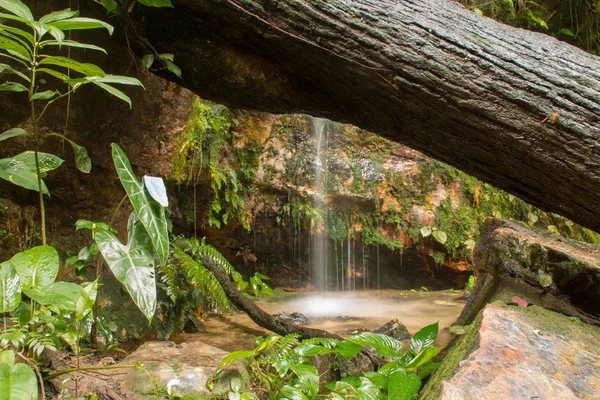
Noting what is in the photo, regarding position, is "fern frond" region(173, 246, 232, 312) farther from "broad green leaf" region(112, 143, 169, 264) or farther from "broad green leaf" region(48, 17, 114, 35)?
"broad green leaf" region(48, 17, 114, 35)

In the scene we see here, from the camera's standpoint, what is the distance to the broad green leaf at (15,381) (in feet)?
3.98

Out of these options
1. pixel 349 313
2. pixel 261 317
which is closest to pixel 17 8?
pixel 261 317

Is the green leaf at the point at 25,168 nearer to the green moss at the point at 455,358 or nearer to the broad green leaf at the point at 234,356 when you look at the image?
the broad green leaf at the point at 234,356

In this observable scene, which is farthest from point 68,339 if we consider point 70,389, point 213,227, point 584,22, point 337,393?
point 584,22

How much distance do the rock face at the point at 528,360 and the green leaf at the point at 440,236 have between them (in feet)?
12.4

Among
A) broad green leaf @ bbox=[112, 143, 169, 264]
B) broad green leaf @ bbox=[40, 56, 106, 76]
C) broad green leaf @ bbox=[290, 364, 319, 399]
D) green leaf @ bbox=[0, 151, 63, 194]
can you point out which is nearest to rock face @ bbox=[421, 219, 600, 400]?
broad green leaf @ bbox=[290, 364, 319, 399]

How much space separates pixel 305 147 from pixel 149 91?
2926 millimetres

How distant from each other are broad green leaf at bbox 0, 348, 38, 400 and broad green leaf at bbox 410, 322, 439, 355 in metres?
1.67

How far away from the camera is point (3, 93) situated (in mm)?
2445

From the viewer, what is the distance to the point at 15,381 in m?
1.25

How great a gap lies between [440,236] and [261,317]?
129 inches

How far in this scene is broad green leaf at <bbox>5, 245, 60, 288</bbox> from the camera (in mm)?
1486

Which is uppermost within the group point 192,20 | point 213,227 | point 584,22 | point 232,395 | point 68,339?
point 584,22

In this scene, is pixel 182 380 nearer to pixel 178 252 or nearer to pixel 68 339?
pixel 68 339
